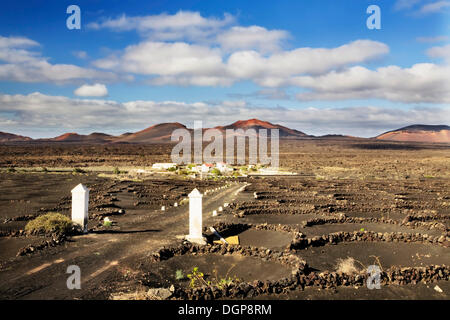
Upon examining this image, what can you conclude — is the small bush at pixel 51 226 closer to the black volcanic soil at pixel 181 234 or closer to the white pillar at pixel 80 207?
the white pillar at pixel 80 207

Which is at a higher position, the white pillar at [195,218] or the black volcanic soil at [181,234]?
the white pillar at [195,218]

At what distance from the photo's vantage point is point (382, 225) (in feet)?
64.6

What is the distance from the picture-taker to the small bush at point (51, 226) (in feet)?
47.7

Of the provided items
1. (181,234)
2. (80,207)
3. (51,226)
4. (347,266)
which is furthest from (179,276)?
(51,226)

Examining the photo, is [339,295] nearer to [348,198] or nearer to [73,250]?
[73,250]

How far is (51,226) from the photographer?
1452 centimetres

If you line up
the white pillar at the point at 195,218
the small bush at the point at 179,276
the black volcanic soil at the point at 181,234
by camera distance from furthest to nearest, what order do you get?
Answer: the white pillar at the point at 195,218, the small bush at the point at 179,276, the black volcanic soil at the point at 181,234

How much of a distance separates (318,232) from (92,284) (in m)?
11.7

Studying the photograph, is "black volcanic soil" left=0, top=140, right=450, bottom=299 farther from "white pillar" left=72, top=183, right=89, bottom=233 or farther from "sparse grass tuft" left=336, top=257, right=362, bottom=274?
"white pillar" left=72, top=183, right=89, bottom=233

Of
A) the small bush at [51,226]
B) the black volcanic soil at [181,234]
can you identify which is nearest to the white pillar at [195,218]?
the black volcanic soil at [181,234]

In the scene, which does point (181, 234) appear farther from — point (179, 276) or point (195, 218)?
point (179, 276)

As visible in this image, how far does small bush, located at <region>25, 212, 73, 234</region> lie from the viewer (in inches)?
573

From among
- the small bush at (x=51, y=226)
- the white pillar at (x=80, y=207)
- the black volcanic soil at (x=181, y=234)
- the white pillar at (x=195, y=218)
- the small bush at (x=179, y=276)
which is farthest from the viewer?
the white pillar at (x=80, y=207)
